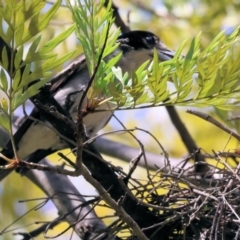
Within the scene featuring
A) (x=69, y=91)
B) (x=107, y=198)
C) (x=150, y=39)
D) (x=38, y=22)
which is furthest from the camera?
(x=150, y=39)

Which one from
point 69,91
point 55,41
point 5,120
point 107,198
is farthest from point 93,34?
point 69,91

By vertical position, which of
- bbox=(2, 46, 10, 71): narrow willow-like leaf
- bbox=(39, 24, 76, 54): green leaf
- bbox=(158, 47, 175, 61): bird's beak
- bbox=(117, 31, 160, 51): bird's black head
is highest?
bbox=(117, 31, 160, 51): bird's black head

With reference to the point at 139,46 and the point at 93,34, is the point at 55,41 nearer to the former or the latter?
the point at 93,34

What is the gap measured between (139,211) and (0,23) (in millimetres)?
851

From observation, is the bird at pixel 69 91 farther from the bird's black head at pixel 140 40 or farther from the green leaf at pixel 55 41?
the green leaf at pixel 55 41

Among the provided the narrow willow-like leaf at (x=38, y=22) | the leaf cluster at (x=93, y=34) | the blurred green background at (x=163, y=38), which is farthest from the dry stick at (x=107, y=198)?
the blurred green background at (x=163, y=38)

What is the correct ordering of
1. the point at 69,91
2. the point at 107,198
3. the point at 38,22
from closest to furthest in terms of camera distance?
the point at 38,22, the point at 107,198, the point at 69,91

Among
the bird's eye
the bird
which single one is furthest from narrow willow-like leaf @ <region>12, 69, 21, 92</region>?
the bird's eye

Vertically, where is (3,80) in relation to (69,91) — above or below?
below

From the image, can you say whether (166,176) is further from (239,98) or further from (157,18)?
(157,18)

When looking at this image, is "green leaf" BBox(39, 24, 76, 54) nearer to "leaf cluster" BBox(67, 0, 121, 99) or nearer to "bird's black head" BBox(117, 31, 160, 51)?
"leaf cluster" BBox(67, 0, 121, 99)

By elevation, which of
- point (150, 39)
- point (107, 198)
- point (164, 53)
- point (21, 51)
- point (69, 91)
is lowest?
point (107, 198)

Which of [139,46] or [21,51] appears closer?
[21,51]

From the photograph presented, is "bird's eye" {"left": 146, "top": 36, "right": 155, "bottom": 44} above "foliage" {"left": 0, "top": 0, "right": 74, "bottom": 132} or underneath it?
above
